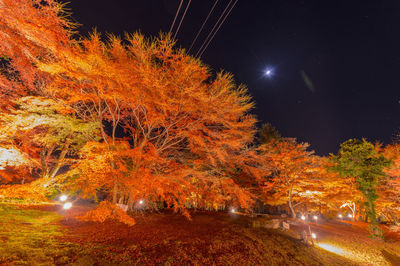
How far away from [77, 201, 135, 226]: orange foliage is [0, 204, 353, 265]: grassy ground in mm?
363

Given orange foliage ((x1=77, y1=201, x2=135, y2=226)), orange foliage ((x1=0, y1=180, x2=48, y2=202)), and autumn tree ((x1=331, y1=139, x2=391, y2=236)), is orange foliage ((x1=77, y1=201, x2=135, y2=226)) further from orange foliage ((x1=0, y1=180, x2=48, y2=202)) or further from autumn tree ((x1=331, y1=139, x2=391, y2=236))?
autumn tree ((x1=331, y1=139, x2=391, y2=236))

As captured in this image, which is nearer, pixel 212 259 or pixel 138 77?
pixel 212 259

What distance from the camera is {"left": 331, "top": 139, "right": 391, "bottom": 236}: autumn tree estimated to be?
12.6 meters

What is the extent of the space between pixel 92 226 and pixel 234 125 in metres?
7.47

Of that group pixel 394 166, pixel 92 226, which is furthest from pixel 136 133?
pixel 394 166

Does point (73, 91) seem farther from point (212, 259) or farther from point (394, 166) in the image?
point (394, 166)

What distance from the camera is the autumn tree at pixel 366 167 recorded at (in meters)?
A: 12.6

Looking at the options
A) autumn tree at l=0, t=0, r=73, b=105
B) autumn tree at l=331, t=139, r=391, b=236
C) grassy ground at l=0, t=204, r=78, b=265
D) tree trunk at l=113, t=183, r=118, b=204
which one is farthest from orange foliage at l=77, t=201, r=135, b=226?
autumn tree at l=331, t=139, r=391, b=236

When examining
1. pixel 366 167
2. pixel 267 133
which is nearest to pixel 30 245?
pixel 366 167

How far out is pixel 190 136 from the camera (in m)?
8.57

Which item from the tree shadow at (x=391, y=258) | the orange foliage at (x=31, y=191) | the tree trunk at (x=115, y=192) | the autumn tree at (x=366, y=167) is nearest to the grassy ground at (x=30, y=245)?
the tree trunk at (x=115, y=192)

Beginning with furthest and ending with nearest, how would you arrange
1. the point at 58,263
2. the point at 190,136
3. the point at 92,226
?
the point at 190,136 → the point at 92,226 → the point at 58,263

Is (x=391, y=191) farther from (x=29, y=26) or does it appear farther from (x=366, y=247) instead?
(x=29, y=26)

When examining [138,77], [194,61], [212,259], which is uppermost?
[194,61]
